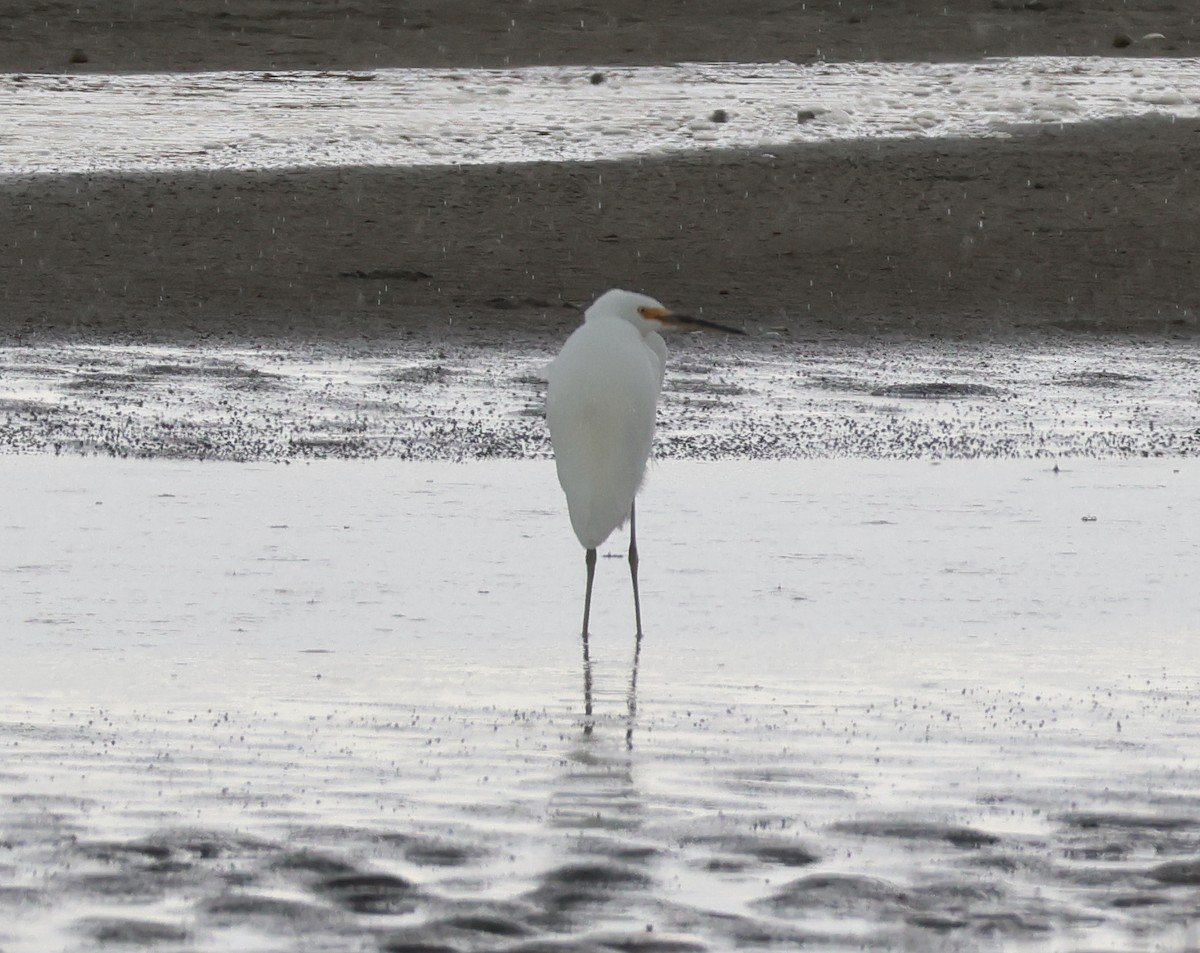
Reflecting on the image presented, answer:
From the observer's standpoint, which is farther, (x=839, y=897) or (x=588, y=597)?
(x=588, y=597)

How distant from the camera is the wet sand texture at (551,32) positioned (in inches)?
894

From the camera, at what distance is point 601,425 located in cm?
682

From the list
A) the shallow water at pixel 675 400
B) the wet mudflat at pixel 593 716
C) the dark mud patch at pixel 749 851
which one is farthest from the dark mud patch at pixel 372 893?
the shallow water at pixel 675 400

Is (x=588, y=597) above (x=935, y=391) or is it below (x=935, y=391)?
below

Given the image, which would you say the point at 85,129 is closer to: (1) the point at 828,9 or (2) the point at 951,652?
(1) the point at 828,9

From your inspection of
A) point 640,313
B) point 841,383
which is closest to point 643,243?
point 841,383

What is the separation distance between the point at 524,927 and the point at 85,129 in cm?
1585

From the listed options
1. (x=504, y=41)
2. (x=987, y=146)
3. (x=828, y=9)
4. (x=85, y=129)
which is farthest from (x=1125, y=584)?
(x=828, y=9)

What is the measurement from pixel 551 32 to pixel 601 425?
1767 centimetres

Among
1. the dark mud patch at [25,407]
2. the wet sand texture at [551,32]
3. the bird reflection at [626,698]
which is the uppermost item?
the wet sand texture at [551,32]

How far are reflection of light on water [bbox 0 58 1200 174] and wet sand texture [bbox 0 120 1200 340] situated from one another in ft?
3.07

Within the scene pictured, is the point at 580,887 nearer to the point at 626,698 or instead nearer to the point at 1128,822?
the point at 1128,822

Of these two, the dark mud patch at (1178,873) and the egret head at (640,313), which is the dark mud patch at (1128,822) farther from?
the egret head at (640,313)

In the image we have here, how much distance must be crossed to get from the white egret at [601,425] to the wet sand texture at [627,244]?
20.6 ft
